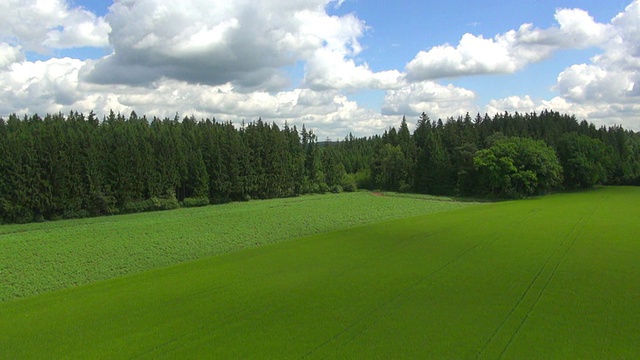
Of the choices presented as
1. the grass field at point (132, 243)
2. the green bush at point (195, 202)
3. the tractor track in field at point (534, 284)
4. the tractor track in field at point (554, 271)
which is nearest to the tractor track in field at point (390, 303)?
the tractor track in field at point (534, 284)

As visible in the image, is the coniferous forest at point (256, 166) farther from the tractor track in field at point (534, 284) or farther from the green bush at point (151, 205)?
the tractor track in field at point (534, 284)

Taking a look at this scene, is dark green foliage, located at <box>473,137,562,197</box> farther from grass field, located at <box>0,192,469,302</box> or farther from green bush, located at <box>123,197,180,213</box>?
green bush, located at <box>123,197,180,213</box>

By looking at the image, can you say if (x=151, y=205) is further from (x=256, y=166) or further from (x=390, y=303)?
(x=390, y=303)

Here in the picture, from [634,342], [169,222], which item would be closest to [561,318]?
[634,342]

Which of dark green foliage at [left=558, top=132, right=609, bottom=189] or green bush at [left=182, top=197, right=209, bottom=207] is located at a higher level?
dark green foliage at [left=558, top=132, right=609, bottom=189]

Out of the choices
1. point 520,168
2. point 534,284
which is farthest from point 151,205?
point 520,168

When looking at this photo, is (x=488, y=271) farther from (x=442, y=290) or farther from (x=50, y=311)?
(x=50, y=311)

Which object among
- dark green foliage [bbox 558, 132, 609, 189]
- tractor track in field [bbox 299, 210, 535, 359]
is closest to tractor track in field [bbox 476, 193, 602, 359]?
tractor track in field [bbox 299, 210, 535, 359]
